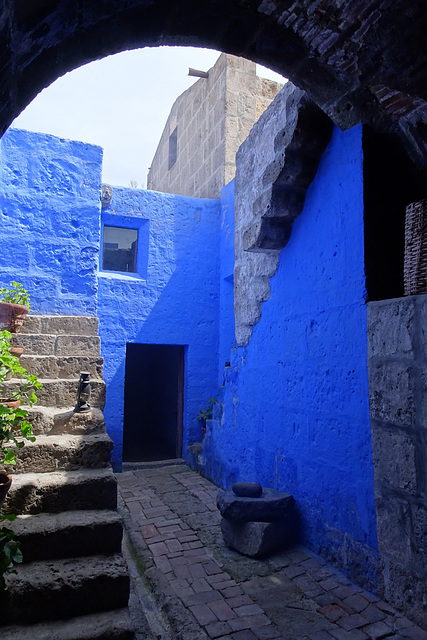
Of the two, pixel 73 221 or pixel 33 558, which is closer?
pixel 33 558

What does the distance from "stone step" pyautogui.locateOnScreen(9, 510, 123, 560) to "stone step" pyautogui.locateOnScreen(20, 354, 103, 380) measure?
1.59m

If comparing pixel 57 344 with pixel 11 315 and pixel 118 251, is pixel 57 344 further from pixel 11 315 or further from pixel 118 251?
pixel 118 251

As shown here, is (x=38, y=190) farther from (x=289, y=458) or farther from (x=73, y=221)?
(x=289, y=458)

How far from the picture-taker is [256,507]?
363 cm

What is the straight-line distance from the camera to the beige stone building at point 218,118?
770 cm

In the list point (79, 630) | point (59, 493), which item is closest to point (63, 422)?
point (59, 493)

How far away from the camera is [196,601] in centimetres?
288

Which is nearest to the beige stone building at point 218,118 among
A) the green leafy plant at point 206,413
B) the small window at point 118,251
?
the small window at point 118,251

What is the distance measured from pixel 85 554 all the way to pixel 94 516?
0.20 m

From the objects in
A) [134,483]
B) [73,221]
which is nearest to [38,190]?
[73,221]

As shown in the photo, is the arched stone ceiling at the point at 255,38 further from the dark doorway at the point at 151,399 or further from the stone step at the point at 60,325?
the dark doorway at the point at 151,399

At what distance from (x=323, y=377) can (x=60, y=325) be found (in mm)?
2822

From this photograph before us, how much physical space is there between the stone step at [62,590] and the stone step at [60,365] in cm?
189

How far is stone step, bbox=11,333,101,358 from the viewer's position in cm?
422
